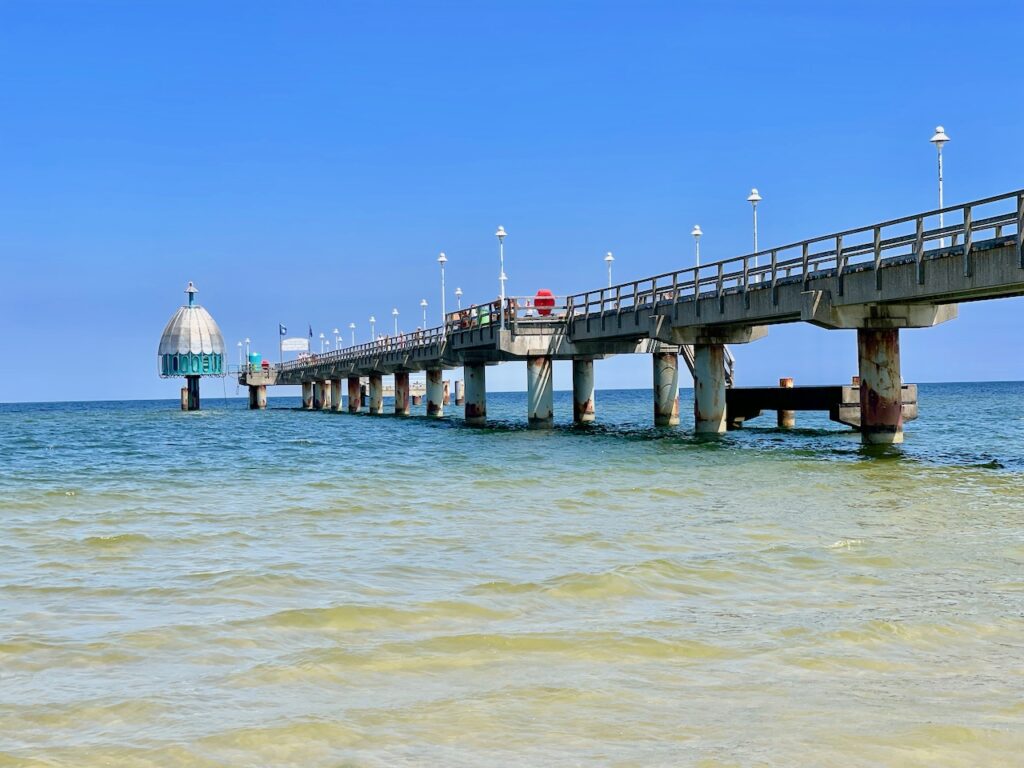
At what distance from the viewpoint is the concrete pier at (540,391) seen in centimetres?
5007

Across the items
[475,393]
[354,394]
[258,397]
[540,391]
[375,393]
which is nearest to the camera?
[540,391]

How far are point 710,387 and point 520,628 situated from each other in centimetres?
3209

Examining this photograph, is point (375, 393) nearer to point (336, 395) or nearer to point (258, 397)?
point (336, 395)

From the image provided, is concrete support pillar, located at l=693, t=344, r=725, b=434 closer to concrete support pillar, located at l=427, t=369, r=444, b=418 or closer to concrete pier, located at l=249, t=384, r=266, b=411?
concrete support pillar, located at l=427, t=369, r=444, b=418

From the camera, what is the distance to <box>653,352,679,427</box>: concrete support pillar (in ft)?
159

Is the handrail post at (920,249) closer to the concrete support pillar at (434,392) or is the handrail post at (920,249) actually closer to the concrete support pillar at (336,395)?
the concrete support pillar at (434,392)

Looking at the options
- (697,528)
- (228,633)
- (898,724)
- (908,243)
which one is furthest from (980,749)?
(908,243)

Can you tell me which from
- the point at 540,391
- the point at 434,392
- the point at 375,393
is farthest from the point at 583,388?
the point at 375,393

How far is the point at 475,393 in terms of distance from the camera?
58.3 meters

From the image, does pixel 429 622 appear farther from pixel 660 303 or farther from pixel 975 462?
pixel 660 303

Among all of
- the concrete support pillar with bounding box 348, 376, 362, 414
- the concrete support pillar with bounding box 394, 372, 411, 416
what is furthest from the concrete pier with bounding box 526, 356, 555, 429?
the concrete support pillar with bounding box 348, 376, 362, 414

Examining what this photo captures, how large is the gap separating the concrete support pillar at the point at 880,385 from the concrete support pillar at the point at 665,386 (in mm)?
18222

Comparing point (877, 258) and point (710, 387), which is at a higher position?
point (877, 258)

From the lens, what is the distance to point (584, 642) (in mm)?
8477
